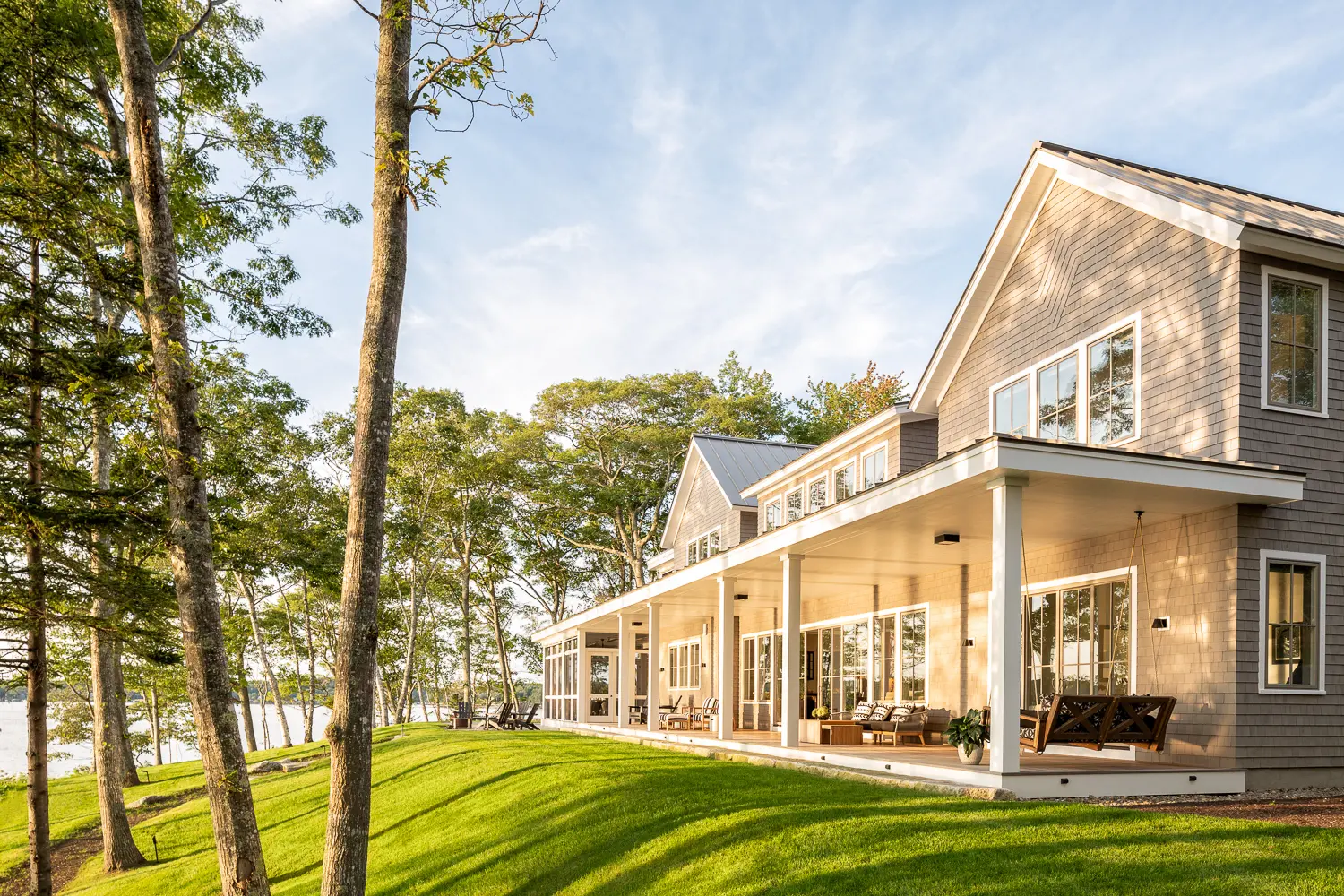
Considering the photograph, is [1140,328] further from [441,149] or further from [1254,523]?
[441,149]

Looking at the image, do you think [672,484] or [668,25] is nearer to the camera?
[668,25]

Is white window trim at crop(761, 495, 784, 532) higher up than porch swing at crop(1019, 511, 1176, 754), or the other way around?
white window trim at crop(761, 495, 784, 532)

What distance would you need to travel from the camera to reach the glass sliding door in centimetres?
1160

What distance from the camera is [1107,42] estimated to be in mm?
19219

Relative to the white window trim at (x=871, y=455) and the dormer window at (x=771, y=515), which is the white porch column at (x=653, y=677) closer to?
the dormer window at (x=771, y=515)

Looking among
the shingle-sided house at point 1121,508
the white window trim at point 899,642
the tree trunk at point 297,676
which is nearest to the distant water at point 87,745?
the tree trunk at point 297,676

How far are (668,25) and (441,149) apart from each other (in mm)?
10475

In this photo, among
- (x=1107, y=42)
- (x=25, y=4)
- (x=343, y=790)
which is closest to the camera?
(x=343, y=790)

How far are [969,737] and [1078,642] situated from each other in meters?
3.35

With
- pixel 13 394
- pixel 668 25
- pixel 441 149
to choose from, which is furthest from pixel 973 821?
pixel 668 25

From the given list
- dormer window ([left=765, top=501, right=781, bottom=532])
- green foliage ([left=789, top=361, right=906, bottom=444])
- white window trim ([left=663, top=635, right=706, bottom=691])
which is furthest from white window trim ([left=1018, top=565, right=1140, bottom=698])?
green foliage ([left=789, top=361, right=906, bottom=444])

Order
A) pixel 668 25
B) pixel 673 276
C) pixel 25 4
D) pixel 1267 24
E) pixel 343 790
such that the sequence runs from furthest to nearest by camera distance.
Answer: pixel 673 276
pixel 1267 24
pixel 668 25
pixel 25 4
pixel 343 790

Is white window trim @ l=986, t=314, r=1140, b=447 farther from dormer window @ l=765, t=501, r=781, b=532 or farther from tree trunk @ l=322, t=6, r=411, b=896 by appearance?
dormer window @ l=765, t=501, r=781, b=532

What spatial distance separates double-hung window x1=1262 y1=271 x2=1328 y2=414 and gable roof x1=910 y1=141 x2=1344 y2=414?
13.9 inches
